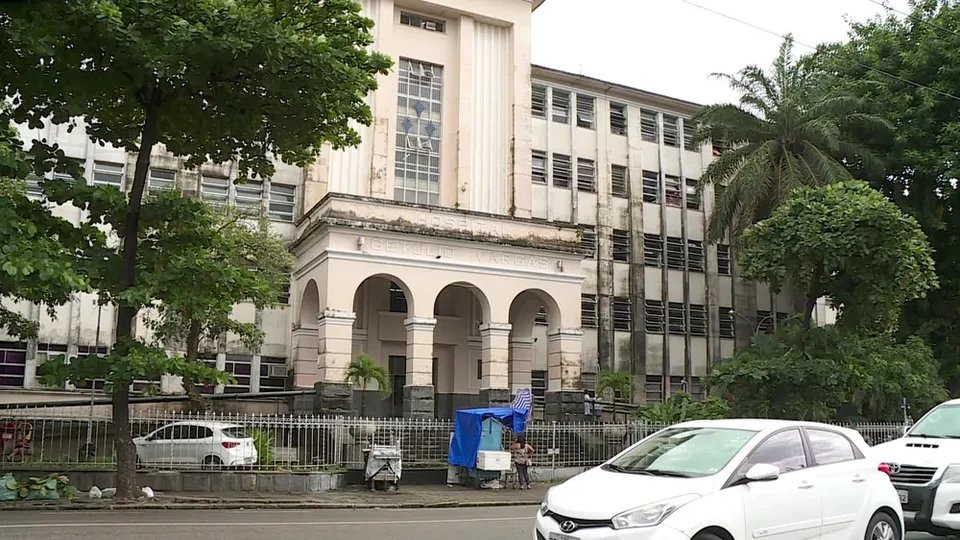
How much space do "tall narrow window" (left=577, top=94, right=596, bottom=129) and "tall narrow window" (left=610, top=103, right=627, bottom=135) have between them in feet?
3.28

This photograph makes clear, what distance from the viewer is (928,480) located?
390 inches

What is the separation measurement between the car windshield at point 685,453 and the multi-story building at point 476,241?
14748 mm

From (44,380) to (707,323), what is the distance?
2812 centimetres

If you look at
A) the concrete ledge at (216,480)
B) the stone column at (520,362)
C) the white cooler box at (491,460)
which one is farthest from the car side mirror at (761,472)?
the stone column at (520,362)

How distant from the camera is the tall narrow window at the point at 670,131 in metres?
37.5

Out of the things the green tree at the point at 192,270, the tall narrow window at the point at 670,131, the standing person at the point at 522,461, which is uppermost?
the tall narrow window at the point at 670,131

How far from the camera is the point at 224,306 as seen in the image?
14.7 metres

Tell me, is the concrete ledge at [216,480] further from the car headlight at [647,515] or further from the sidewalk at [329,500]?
the car headlight at [647,515]

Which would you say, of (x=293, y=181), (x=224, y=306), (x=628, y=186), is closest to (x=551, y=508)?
(x=224, y=306)

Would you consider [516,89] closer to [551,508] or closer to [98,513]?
[98,513]

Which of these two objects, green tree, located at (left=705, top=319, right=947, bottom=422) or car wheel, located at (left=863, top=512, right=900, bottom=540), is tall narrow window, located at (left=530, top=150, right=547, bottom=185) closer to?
green tree, located at (left=705, top=319, right=947, bottom=422)

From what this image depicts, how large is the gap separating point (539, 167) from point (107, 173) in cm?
1575

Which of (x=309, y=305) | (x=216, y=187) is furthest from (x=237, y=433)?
(x=216, y=187)

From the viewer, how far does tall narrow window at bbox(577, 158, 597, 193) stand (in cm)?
3494
